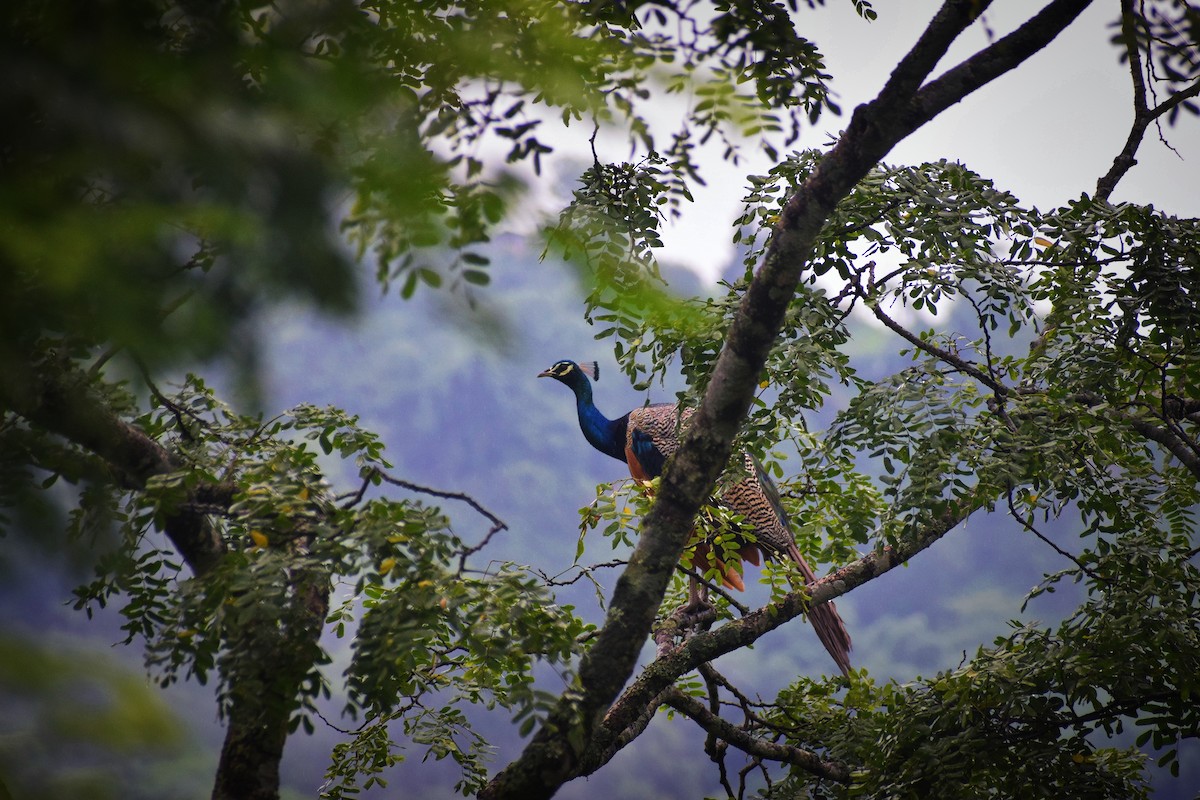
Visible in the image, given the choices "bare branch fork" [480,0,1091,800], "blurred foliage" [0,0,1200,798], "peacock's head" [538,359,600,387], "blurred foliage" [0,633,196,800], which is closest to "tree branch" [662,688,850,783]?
"blurred foliage" [0,0,1200,798]

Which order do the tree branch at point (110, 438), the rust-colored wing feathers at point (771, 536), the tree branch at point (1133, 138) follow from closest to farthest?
the tree branch at point (110, 438) → the tree branch at point (1133, 138) → the rust-colored wing feathers at point (771, 536)

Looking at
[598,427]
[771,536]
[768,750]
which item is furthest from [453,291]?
[598,427]

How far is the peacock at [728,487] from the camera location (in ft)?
10.1

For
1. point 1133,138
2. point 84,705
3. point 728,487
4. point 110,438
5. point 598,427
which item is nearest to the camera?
point 84,705

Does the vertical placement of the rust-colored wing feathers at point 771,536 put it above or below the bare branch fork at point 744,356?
above

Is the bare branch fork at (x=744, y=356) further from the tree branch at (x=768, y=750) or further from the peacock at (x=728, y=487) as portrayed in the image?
the peacock at (x=728, y=487)

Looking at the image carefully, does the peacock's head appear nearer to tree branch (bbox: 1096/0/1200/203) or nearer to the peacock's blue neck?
the peacock's blue neck

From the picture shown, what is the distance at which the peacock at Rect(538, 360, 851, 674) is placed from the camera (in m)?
3.08

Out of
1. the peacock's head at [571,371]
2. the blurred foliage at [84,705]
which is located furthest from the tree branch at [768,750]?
the blurred foliage at [84,705]

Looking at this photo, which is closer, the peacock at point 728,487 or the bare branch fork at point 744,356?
the bare branch fork at point 744,356

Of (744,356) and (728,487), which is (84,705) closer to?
(744,356)

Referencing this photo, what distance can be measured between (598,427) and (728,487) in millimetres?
965

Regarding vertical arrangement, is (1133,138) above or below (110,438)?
above

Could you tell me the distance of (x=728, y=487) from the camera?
2996mm
